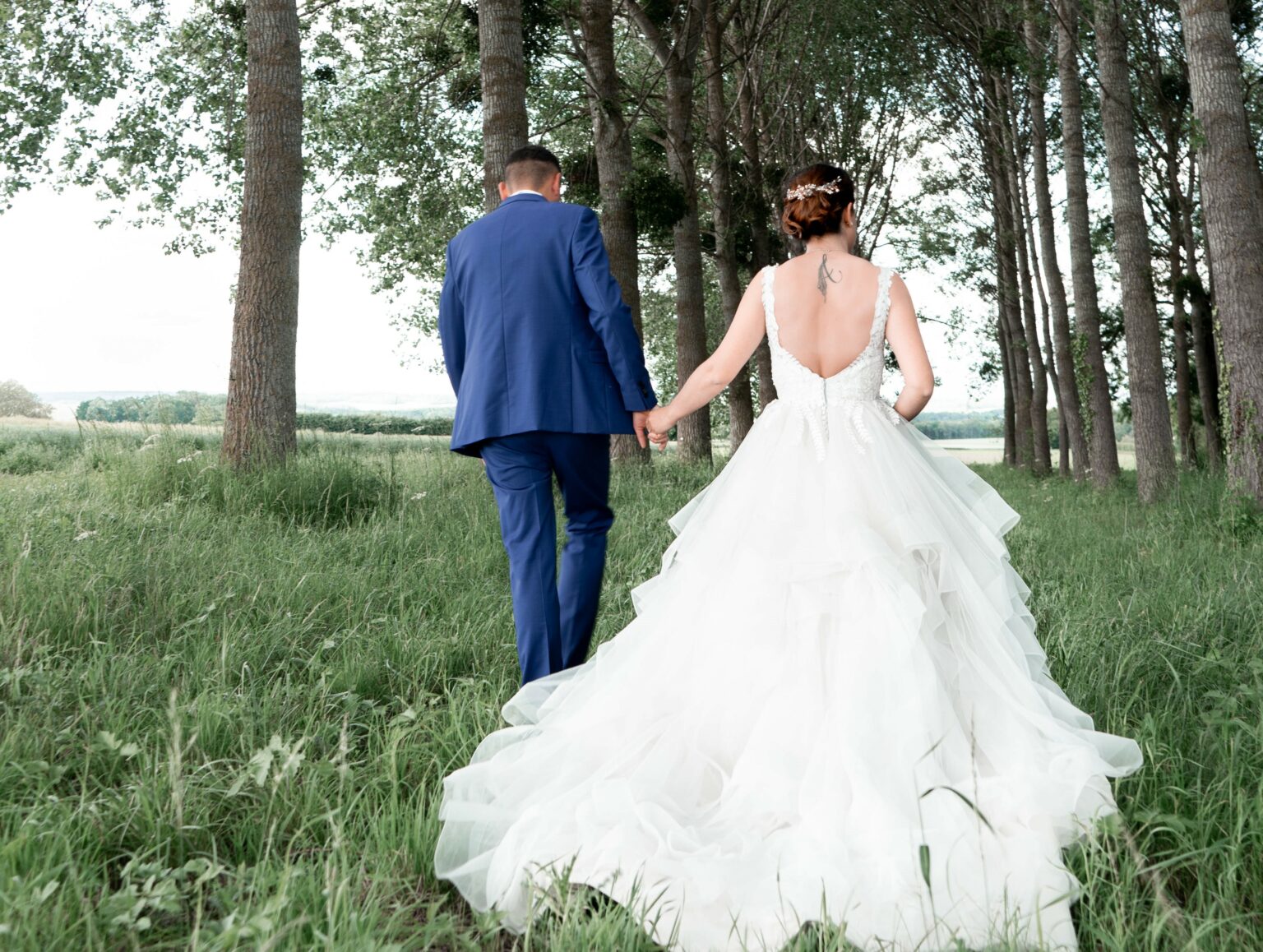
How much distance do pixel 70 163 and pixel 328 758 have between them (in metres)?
17.3

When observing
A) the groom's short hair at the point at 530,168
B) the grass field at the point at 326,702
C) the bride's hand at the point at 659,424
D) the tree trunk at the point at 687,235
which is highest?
the tree trunk at the point at 687,235

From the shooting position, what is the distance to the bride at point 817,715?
2.61 meters

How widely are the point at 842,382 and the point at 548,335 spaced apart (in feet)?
5.12

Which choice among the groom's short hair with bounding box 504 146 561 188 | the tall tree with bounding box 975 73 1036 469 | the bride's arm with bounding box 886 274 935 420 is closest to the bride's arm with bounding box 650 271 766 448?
the bride's arm with bounding box 886 274 935 420

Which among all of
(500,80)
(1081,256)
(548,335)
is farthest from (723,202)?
(548,335)

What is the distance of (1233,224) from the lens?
8.47 metres

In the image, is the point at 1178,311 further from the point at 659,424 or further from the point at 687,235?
the point at 659,424

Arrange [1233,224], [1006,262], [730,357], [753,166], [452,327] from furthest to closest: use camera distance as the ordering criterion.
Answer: [1006,262] → [753,166] → [1233,224] → [452,327] → [730,357]

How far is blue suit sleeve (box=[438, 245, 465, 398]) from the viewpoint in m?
4.90

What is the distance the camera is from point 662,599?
3.79 m

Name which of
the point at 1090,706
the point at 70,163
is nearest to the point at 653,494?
the point at 1090,706

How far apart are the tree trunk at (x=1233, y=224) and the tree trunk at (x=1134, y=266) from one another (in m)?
3.55

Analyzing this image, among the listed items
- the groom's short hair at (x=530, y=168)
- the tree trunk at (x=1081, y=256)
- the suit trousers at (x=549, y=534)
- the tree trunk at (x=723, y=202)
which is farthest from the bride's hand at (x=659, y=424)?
the tree trunk at (x=723, y=202)

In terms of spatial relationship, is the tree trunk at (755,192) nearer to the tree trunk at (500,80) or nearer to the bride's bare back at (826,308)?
the tree trunk at (500,80)
